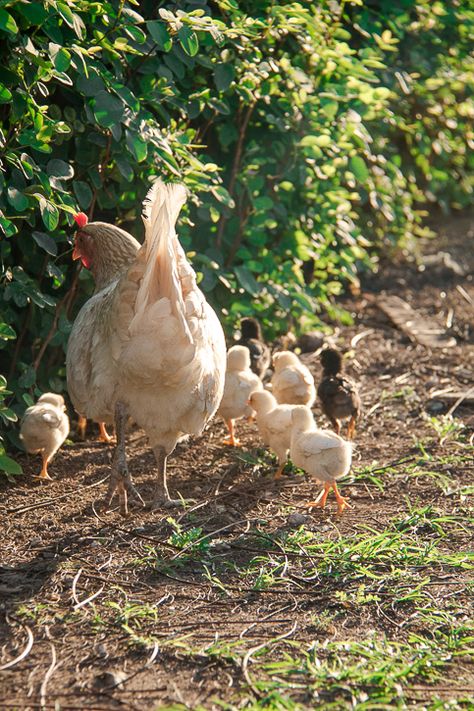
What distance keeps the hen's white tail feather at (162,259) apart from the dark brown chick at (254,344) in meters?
2.27

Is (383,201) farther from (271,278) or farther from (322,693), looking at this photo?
(322,693)

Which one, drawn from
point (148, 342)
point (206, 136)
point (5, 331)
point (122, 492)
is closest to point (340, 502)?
point (122, 492)

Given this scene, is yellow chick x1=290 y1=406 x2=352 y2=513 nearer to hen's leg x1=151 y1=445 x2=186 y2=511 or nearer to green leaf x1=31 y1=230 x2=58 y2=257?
hen's leg x1=151 y1=445 x2=186 y2=511

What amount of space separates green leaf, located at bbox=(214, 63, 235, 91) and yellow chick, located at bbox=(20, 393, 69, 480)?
203 cm

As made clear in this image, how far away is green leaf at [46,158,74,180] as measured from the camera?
4816 mm

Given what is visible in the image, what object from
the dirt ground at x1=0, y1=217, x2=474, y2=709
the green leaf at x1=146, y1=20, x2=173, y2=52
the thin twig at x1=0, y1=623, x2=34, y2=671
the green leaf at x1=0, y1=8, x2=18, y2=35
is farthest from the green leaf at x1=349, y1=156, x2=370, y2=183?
the thin twig at x1=0, y1=623, x2=34, y2=671

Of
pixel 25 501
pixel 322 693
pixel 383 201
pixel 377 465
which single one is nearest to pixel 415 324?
pixel 383 201

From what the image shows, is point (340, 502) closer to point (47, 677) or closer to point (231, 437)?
point (231, 437)

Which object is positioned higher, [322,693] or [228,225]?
[322,693]

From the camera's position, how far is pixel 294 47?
6.68 m

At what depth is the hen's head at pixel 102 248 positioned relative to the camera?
5285 millimetres

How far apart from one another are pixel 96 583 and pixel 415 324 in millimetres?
5024

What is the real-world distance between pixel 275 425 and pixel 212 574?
142cm

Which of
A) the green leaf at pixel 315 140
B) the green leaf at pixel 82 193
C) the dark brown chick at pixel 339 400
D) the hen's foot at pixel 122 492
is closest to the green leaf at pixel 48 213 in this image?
the green leaf at pixel 82 193
